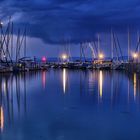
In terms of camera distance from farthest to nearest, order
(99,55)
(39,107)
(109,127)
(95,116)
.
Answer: (99,55) < (39,107) < (95,116) < (109,127)

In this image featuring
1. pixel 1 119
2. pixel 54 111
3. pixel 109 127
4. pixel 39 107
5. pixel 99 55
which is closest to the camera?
pixel 109 127

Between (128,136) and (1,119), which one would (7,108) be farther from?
(128,136)

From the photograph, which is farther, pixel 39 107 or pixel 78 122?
pixel 39 107

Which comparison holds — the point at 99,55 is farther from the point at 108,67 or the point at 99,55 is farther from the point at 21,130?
the point at 21,130

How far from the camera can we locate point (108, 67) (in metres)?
83.6

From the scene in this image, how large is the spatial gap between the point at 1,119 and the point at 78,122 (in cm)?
323

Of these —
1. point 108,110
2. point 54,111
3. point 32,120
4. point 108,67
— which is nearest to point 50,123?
point 32,120

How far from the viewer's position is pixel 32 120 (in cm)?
1489

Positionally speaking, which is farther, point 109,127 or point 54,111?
point 54,111

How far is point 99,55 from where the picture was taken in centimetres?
10062

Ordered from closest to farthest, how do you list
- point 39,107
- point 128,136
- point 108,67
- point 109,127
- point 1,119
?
point 128,136
point 109,127
point 1,119
point 39,107
point 108,67

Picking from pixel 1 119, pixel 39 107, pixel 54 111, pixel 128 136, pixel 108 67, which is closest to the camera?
pixel 128 136

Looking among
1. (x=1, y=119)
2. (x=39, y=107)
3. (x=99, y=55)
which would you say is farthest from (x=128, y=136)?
(x=99, y=55)

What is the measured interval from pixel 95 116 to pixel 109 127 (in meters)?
2.58
